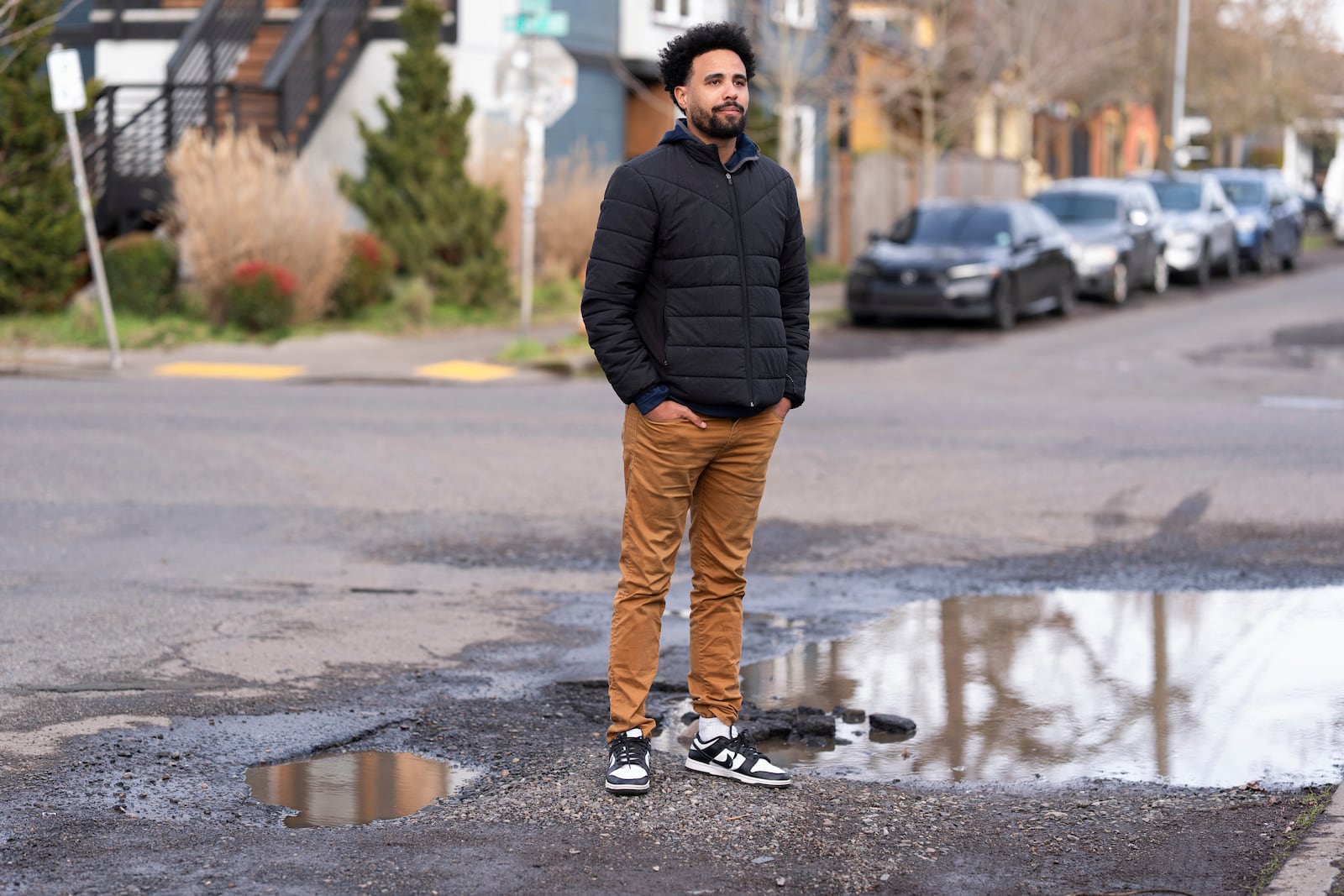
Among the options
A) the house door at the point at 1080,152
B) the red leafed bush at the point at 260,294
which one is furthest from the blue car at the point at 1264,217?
the house door at the point at 1080,152

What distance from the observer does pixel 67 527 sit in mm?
8875

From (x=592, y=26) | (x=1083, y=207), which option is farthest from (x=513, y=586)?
(x=592, y=26)

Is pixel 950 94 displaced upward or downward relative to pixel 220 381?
upward

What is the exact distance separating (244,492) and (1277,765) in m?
6.36

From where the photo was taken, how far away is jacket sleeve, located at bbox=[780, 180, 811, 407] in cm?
499

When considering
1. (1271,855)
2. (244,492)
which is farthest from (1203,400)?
(1271,855)

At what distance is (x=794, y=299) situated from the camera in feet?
16.5

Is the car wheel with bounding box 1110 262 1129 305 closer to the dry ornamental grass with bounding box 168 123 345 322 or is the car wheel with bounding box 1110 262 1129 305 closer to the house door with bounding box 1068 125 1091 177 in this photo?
the dry ornamental grass with bounding box 168 123 345 322

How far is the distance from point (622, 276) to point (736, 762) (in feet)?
4.65

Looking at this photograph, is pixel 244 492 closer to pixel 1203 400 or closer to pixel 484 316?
pixel 1203 400

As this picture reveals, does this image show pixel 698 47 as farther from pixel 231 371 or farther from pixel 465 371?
pixel 231 371

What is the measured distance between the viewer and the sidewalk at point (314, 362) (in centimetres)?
1627

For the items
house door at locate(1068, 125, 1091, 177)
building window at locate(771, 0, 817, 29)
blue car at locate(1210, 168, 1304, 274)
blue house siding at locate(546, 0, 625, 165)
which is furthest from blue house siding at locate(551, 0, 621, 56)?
house door at locate(1068, 125, 1091, 177)

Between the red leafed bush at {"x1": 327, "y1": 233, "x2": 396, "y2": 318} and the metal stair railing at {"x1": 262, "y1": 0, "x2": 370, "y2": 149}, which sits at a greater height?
the metal stair railing at {"x1": 262, "y1": 0, "x2": 370, "y2": 149}
